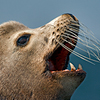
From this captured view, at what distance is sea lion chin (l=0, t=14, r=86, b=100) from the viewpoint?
6.89 feet

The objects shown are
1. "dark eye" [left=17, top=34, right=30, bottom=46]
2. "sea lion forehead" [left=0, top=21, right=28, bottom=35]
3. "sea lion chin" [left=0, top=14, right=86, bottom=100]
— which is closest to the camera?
"sea lion chin" [left=0, top=14, right=86, bottom=100]

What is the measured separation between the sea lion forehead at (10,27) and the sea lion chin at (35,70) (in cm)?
18

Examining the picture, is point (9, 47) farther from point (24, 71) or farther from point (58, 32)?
point (58, 32)

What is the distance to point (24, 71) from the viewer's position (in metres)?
2.14

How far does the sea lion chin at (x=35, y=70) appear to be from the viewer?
2100 mm

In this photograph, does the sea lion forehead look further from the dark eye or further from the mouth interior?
the mouth interior

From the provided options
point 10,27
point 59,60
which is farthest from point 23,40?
point 59,60

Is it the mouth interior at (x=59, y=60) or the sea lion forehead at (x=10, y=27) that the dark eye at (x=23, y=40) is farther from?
the mouth interior at (x=59, y=60)

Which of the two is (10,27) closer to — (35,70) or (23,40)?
(23,40)

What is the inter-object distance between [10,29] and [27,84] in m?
1.01

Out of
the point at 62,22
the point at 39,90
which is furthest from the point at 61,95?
the point at 62,22

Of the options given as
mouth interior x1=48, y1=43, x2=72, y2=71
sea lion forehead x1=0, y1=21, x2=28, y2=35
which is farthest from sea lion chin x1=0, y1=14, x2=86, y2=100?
mouth interior x1=48, y1=43, x2=72, y2=71

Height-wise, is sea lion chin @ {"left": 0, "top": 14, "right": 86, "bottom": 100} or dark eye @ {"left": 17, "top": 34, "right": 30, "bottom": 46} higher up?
dark eye @ {"left": 17, "top": 34, "right": 30, "bottom": 46}

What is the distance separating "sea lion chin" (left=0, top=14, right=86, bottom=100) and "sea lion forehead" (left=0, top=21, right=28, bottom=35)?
0.18m
